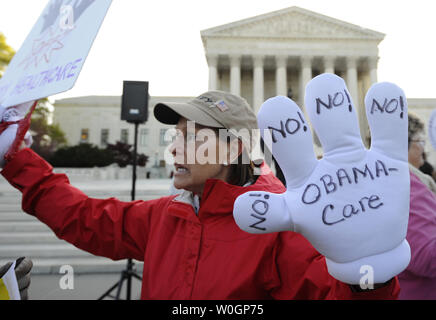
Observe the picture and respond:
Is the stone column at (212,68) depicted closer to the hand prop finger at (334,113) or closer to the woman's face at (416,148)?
the woman's face at (416,148)

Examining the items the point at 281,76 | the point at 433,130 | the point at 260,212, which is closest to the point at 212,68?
the point at 281,76

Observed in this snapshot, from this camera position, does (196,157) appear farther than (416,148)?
No

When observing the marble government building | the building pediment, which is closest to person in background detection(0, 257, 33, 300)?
the marble government building

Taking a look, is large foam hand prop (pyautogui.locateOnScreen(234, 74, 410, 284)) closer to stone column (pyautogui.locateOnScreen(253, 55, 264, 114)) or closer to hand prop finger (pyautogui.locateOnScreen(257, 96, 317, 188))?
hand prop finger (pyautogui.locateOnScreen(257, 96, 317, 188))

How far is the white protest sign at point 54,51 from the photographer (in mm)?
930

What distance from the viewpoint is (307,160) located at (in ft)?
2.47

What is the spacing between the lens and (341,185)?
744 mm

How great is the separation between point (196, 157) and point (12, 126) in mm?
876

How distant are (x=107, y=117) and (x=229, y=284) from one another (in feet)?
131

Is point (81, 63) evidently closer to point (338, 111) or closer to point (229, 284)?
point (338, 111)

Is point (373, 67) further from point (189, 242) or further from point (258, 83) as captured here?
point (189, 242)

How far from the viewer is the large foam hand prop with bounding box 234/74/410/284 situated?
72 cm
